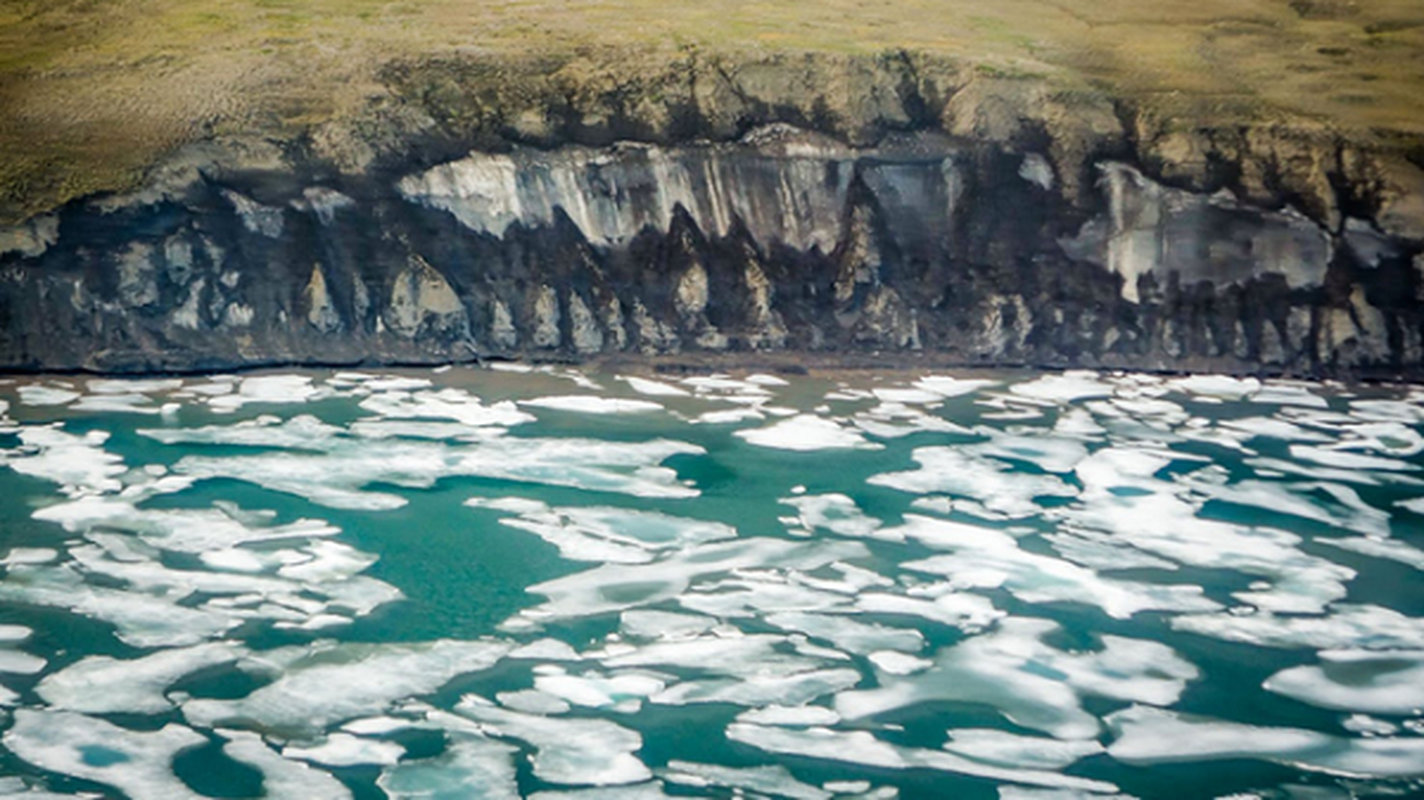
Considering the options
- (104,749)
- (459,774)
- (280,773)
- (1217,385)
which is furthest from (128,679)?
(1217,385)

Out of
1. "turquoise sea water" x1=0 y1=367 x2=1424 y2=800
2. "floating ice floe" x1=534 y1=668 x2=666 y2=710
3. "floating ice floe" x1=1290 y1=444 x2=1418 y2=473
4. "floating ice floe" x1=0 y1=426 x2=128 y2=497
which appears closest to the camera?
"turquoise sea water" x1=0 y1=367 x2=1424 y2=800

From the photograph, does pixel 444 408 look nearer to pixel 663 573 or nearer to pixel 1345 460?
pixel 663 573

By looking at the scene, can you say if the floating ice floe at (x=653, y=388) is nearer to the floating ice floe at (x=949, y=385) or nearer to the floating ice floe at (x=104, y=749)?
the floating ice floe at (x=949, y=385)

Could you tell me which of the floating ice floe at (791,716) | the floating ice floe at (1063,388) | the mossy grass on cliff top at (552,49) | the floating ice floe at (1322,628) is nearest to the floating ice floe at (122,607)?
the floating ice floe at (791,716)

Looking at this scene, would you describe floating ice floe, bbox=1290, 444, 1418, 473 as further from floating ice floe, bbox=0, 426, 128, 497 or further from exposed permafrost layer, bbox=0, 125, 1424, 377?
floating ice floe, bbox=0, 426, 128, 497

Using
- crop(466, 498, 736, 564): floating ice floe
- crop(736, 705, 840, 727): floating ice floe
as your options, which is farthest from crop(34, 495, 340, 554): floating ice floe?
crop(736, 705, 840, 727): floating ice floe

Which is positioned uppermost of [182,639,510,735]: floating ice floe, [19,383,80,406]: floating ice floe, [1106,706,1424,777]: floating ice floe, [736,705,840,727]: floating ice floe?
[19,383,80,406]: floating ice floe

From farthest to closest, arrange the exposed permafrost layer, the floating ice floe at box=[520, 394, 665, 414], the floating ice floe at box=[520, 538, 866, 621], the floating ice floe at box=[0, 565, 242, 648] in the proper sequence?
the exposed permafrost layer
the floating ice floe at box=[520, 394, 665, 414]
the floating ice floe at box=[520, 538, 866, 621]
the floating ice floe at box=[0, 565, 242, 648]
